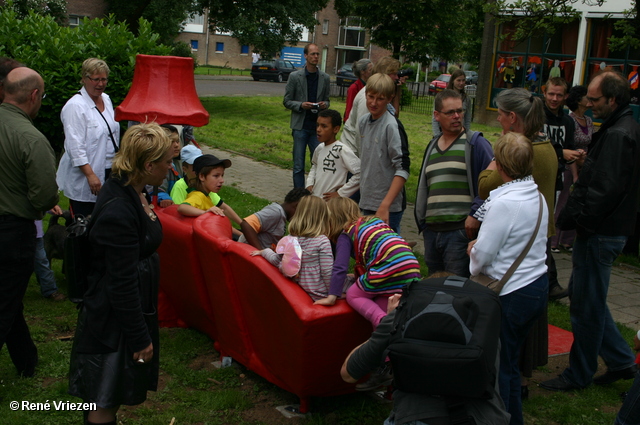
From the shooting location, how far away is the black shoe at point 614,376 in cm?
479

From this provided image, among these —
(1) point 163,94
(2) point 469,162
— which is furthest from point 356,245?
(1) point 163,94

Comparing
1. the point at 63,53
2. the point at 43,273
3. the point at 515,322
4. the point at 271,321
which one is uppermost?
the point at 63,53

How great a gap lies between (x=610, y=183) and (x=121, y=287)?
3101 millimetres

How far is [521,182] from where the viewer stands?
3.63 meters

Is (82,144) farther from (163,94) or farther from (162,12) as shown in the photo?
(162,12)

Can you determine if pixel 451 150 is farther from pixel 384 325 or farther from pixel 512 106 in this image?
pixel 384 325

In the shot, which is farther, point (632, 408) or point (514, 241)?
point (514, 241)

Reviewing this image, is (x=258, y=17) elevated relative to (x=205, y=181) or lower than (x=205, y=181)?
elevated

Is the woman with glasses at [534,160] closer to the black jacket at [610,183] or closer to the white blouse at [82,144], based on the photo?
the black jacket at [610,183]

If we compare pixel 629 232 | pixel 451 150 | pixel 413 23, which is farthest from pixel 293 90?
pixel 413 23

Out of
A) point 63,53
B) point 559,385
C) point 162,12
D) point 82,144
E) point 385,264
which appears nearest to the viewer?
point 385,264

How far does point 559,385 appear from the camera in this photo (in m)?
4.74

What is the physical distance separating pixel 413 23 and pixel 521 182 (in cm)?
2491

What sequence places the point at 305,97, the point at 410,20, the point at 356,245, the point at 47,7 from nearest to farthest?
1. the point at 356,245
2. the point at 305,97
3. the point at 410,20
4. the point at 47,7
